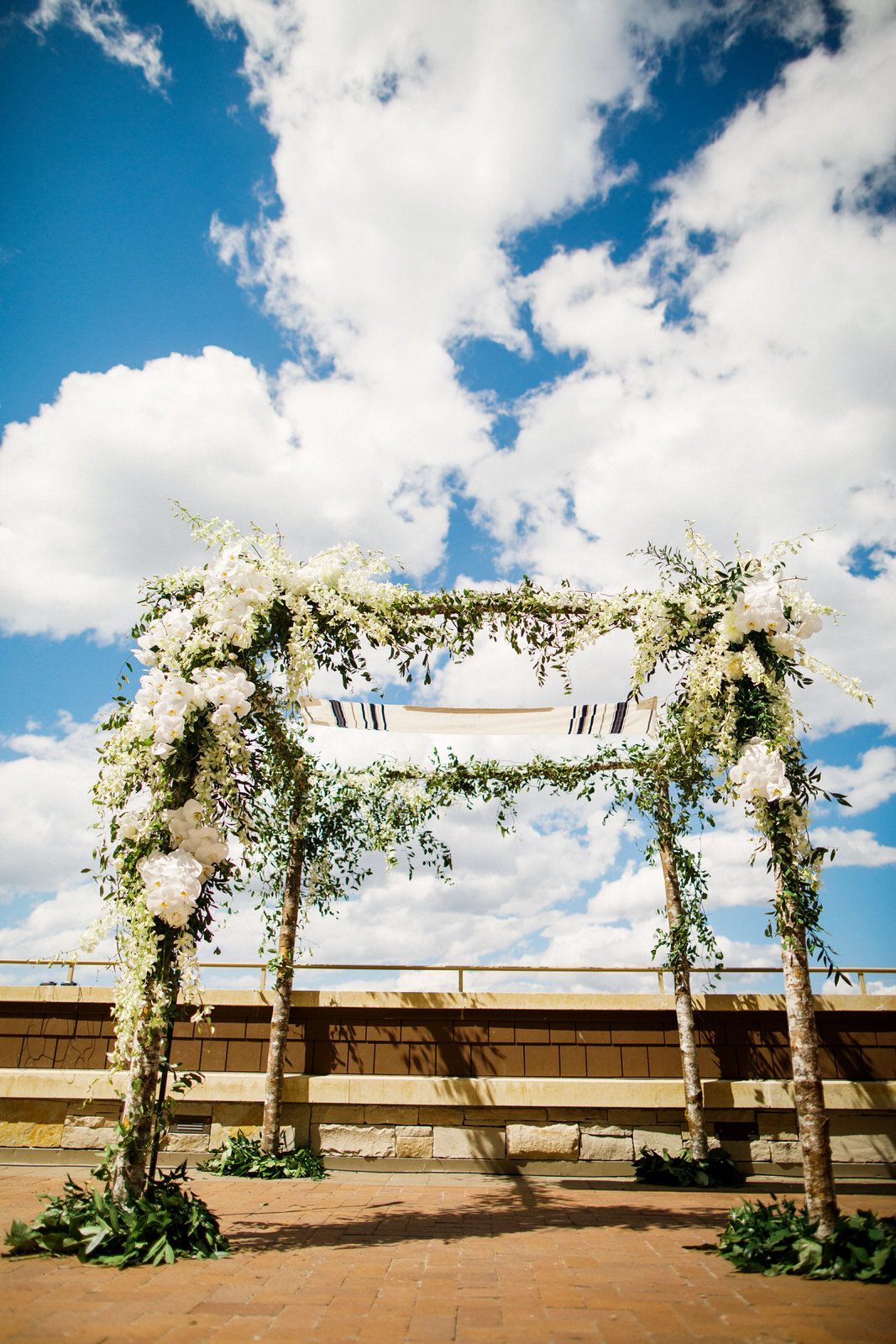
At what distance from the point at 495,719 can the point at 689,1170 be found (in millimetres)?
5129

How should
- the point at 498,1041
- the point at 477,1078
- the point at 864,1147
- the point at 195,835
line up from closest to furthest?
the point at 195,835
the point at 864,1147
the point at 477,1078
the point at 498,1041

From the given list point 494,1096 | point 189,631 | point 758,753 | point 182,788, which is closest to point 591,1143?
point 494,1096

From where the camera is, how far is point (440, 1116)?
8648 millimetres

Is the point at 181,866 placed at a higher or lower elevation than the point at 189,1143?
higher

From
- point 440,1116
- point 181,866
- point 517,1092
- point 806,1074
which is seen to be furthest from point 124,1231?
point 517,1092

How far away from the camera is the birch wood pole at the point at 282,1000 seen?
8.23m

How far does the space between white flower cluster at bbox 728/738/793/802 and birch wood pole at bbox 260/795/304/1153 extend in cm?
457

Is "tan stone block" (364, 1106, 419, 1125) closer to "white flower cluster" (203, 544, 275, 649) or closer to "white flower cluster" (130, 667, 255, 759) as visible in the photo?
"white flower cluster" (130, 667, 255, 759)

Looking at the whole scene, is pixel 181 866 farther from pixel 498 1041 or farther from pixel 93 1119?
pixel 93 1119

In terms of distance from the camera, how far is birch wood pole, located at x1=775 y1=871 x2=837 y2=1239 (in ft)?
14.9

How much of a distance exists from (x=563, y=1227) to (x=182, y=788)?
444 centimetres

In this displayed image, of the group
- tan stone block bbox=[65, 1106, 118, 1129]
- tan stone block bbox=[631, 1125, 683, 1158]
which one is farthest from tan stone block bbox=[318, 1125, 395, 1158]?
tan stone block bbox=[631, 1125, 683, 1158]

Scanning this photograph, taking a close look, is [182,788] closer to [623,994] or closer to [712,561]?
[712,561]

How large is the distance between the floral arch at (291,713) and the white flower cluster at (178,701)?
0.04ft
